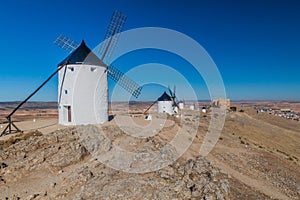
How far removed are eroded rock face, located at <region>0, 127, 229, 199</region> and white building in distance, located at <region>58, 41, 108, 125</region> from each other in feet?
14.6

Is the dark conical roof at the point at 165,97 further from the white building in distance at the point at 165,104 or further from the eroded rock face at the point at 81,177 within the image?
the eroded rock face at the point at 81,177

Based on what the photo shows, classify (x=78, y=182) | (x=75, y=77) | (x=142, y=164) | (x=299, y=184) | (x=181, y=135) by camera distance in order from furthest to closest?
(x=181, y=135), (x=75, y=77), (x=299, y=184), (x=142, y=164), (x=78, y=182)

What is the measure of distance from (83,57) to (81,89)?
2.99 metres

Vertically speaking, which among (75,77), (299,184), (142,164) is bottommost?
(299,184)

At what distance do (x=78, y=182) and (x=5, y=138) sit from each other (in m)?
8.49

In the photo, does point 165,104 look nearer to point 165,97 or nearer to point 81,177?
point 165,97

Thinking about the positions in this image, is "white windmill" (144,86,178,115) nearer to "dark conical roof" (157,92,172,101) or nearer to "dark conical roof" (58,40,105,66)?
"dark conical roof" (157,92,172,101)

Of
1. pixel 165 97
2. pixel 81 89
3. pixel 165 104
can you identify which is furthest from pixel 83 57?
pixel 165 97

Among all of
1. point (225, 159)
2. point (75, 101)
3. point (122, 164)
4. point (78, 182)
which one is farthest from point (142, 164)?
point (75, 101)

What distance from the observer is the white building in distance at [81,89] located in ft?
61.2

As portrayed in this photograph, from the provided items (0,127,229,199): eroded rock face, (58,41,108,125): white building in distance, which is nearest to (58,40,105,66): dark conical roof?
(58,41,108,125): white building in distance

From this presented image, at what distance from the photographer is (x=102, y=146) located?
1484 centimetres

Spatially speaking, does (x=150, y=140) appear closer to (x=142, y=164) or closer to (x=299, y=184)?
(x=142, y=164)

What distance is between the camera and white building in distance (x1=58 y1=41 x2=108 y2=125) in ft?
61.2
